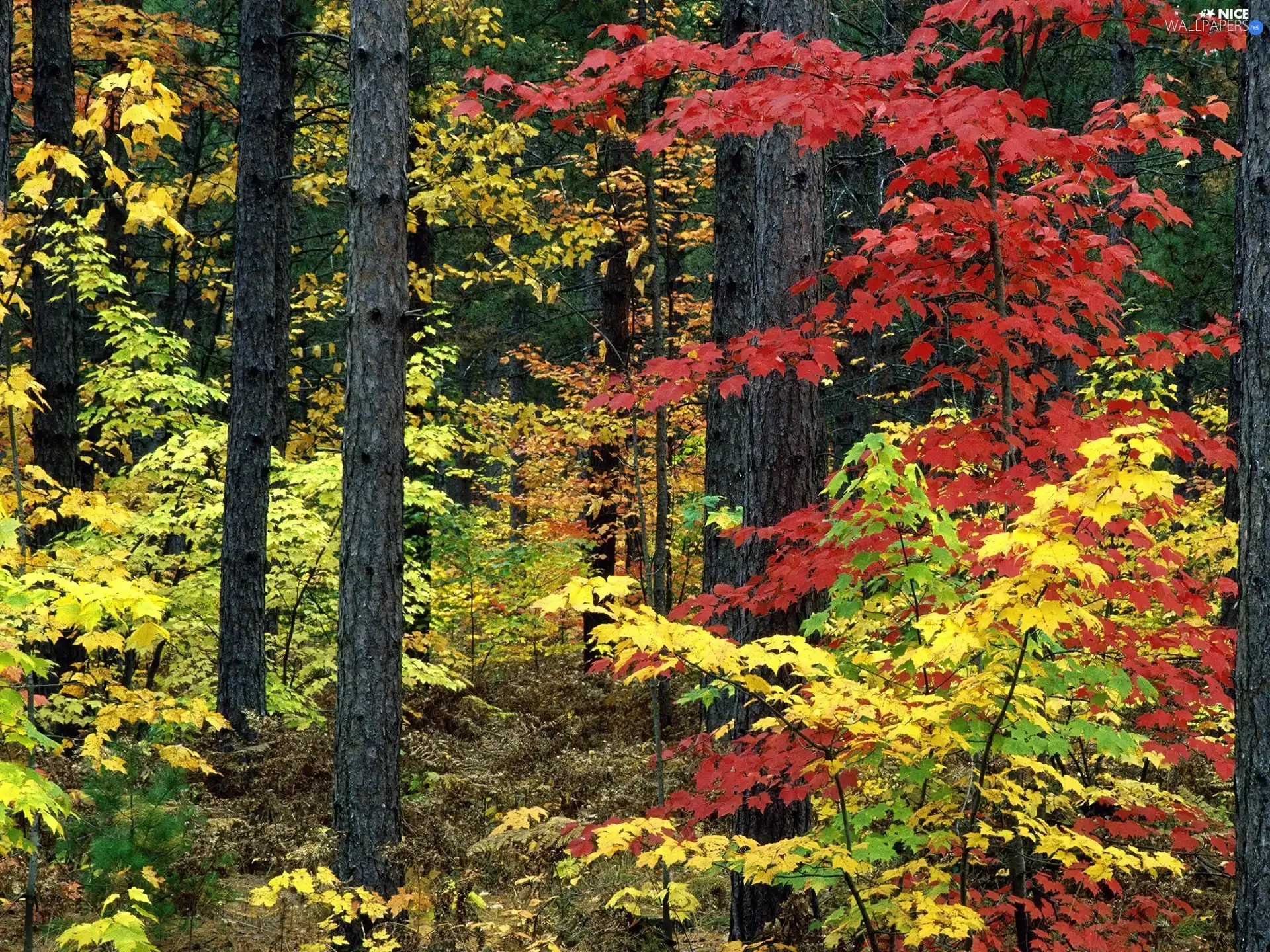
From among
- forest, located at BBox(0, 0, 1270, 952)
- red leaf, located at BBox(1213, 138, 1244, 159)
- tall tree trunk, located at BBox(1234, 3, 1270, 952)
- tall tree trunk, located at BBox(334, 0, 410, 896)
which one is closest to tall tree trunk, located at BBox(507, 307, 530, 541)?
forest, located at BBox(0, 0, 1270, 952)

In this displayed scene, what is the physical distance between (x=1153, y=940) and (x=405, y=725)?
8.40 metres

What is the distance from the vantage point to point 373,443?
560 centimetres

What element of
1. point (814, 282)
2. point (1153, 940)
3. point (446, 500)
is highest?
point (814, 282)

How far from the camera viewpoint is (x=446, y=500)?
1166cm

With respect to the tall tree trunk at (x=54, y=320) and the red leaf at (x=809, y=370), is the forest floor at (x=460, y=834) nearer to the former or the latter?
the red leaf at (x=809, y=370)

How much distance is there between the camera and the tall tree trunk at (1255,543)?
272 cm

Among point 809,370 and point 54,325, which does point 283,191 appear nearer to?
point 54,325

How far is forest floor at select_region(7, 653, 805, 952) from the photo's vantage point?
581 cm

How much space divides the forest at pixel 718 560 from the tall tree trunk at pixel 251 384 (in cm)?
4

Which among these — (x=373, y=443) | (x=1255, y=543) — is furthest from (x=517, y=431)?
(x=1255, y=543)

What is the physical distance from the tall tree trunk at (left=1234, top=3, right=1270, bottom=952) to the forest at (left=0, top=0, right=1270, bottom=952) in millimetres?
12

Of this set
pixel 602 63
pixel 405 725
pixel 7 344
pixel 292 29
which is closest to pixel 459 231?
pixel 292 29

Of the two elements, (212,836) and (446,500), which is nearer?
(212,836)

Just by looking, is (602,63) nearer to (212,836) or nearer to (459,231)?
(212,836)
